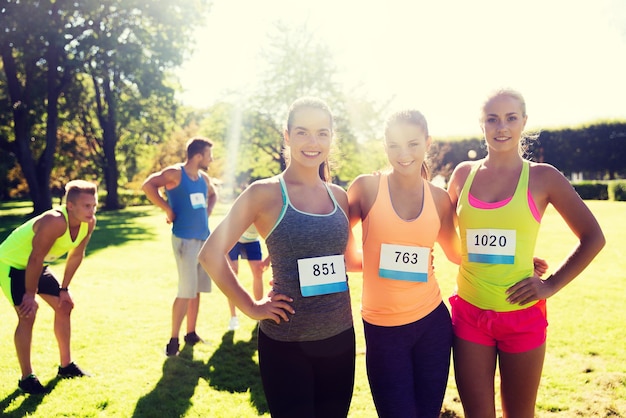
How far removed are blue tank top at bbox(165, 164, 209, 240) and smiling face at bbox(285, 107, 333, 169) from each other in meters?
3.01

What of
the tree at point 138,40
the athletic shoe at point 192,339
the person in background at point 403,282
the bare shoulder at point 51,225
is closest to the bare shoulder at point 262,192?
the person in background at point 403,282

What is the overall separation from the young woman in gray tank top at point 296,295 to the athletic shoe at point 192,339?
3468 millimetres

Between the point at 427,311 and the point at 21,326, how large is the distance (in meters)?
3.64

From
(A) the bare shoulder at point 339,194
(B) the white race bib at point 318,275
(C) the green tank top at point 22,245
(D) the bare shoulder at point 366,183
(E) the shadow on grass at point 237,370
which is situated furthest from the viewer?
(E) the shadow on grass at point 237,370

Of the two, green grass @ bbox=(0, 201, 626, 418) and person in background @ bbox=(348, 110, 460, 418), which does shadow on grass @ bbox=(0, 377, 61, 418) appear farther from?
person in background @ bbox=(348, 110, 460, 418)

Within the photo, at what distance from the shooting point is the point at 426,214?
2.48m

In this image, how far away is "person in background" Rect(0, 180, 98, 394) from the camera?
156 inches

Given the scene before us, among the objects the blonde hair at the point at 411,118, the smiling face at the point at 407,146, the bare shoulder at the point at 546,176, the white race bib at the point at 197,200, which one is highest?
the blonde hair at the point at 411,118

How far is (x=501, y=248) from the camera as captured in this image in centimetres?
238

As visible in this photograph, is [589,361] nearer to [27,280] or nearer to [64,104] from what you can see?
[27,280]

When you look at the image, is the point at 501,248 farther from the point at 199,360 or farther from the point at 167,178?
the point at 167,178

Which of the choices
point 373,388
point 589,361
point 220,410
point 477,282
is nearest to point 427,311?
point 477,282

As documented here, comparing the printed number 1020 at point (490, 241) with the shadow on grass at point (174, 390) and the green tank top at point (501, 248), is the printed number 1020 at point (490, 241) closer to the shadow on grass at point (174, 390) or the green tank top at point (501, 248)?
the green tank top at point (501, 248)

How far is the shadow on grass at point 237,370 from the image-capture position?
4215 millimetres
